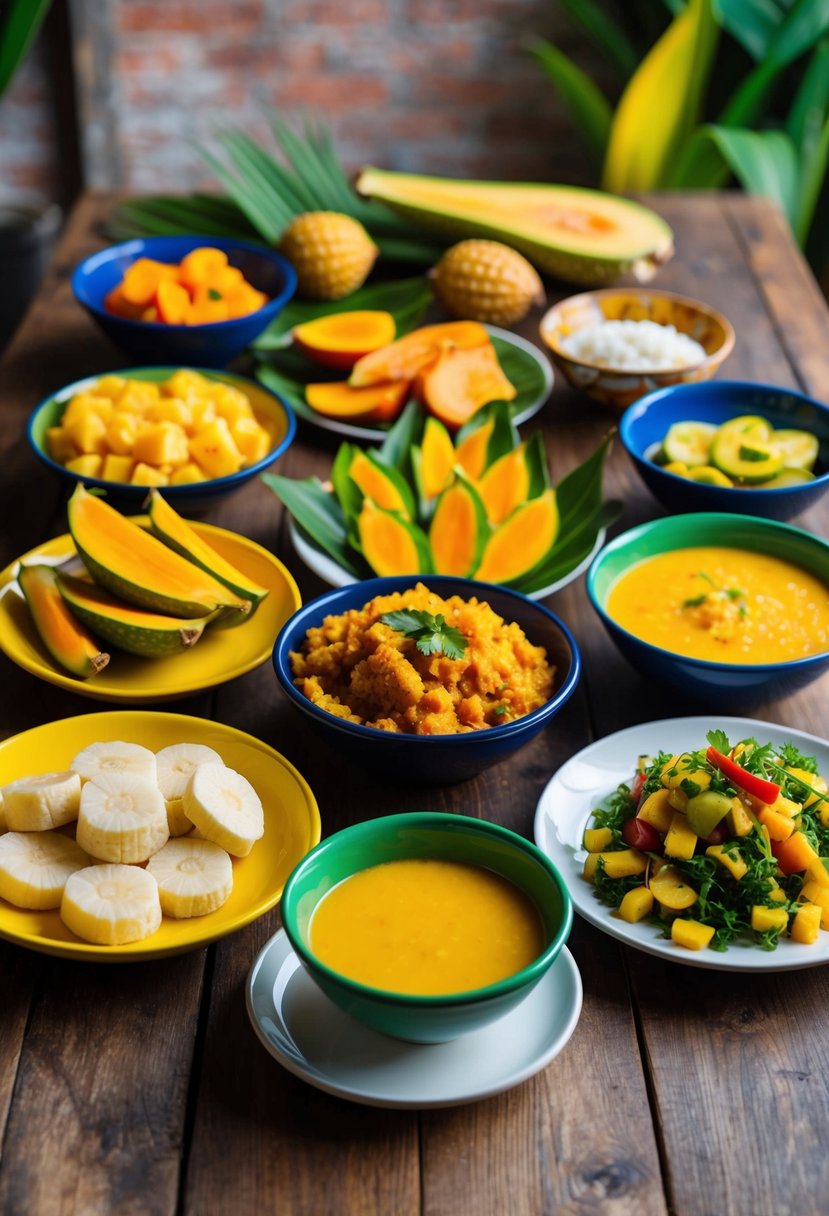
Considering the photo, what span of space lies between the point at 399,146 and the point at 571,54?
726 millimetres

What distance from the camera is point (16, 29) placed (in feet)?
11.3

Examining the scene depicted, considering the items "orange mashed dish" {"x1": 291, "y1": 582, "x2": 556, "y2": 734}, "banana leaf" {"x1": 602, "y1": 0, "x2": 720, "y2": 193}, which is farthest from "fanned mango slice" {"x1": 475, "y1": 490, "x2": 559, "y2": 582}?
"banana leaf" {"x1": 602, "y1": 0, "x2": 720, "y2": 193}

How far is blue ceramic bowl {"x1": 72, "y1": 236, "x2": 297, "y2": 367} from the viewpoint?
2207mm

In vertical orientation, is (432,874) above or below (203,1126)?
above

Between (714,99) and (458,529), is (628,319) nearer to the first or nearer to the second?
(458,529)

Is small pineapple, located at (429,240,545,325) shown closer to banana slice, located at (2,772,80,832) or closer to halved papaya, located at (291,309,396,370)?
halved papaya, located at (291,309,396,370)

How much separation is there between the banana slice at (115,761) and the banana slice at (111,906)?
0.38ft

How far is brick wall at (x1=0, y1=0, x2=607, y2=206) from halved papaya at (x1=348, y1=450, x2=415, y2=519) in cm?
316

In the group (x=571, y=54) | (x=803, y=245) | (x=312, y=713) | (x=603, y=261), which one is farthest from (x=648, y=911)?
(x=571, y=54)

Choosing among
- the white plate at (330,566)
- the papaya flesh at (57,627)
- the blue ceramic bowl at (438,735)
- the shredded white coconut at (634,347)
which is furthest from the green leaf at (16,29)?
the blue ceramic bowl at (438,735)

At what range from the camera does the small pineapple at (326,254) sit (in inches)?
98.5

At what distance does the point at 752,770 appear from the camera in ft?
4.15

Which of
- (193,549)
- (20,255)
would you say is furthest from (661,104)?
(193,549)

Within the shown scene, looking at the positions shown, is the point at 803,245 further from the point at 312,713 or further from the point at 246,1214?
the point at 246,1214
